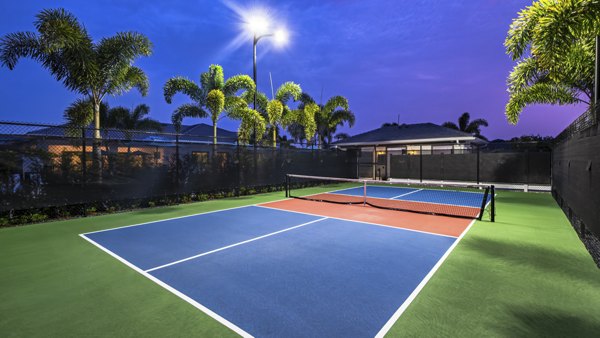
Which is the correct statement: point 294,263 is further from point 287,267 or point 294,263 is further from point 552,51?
point 552,51

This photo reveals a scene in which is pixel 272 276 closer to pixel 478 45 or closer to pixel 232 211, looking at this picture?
pixel 232 211

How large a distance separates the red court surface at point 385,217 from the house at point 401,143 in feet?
39.6

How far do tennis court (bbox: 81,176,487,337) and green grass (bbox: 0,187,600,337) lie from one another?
11.5 inches

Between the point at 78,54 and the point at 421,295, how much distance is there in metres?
12.3

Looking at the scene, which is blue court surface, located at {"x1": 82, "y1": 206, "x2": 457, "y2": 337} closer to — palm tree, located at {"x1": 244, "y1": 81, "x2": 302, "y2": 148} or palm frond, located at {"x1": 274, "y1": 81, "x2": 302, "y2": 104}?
palm tree, located at {"x1": 244, "y1": 81, "x2": 302, "y2": 148}

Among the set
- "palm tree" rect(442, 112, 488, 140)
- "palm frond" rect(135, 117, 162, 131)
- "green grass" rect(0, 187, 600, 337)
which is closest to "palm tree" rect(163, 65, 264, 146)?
"palm frond" rect(135, 117, 162, 131)

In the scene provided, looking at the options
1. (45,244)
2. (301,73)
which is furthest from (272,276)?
(301,73)

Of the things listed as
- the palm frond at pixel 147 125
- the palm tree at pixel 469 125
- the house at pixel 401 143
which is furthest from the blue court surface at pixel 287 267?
the palm tree at pixel 469 125

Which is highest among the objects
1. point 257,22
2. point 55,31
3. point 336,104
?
point 257,22

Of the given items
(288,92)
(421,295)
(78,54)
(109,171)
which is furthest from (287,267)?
(288,92)

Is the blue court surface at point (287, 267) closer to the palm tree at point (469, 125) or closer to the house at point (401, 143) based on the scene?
the house at point (401, 143)

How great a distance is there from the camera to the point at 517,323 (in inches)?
130

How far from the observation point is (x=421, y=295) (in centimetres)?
397

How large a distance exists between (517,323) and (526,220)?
693cm
